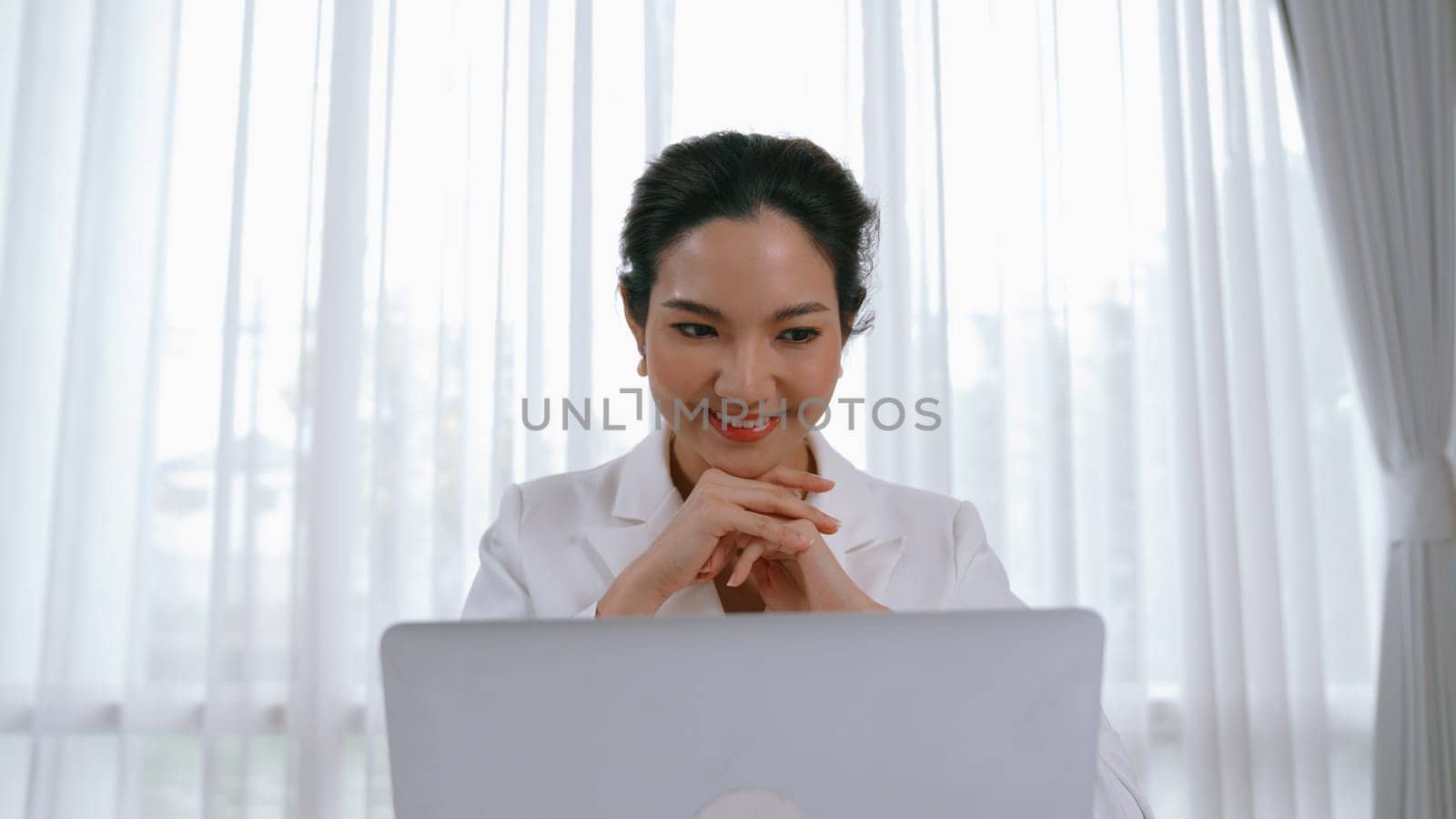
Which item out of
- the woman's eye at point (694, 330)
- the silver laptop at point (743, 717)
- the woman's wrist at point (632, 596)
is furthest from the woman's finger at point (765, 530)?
the silver laptop at point (743, 717)

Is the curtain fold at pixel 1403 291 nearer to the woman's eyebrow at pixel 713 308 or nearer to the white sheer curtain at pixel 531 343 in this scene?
the white sheer curtain at pixel 531 343

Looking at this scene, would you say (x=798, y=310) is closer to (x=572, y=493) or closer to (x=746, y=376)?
(x=746, y=376)

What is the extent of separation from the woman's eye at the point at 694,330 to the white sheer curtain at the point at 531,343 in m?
1.09

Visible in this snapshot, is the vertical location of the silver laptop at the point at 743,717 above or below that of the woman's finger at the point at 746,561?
below

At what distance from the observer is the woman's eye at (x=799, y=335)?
1.42m

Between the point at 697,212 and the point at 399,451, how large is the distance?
1.30 metres

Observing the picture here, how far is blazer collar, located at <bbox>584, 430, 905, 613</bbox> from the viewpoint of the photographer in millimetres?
1487

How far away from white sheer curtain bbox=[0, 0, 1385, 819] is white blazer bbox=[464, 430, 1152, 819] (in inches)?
34.6

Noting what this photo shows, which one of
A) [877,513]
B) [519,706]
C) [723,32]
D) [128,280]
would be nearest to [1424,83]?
[723,32]

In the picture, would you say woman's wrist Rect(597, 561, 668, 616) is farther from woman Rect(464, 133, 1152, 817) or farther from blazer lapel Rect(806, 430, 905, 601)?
blazer lapel Rect(806, 430, 905, 601)

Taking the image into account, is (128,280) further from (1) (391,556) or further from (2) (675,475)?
(2) (675,475)

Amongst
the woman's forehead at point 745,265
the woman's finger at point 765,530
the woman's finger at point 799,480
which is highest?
the woman's forehead at point 745,265

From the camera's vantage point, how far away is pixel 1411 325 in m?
2.37

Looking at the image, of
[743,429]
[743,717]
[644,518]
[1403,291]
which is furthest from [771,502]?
[1403,291]
